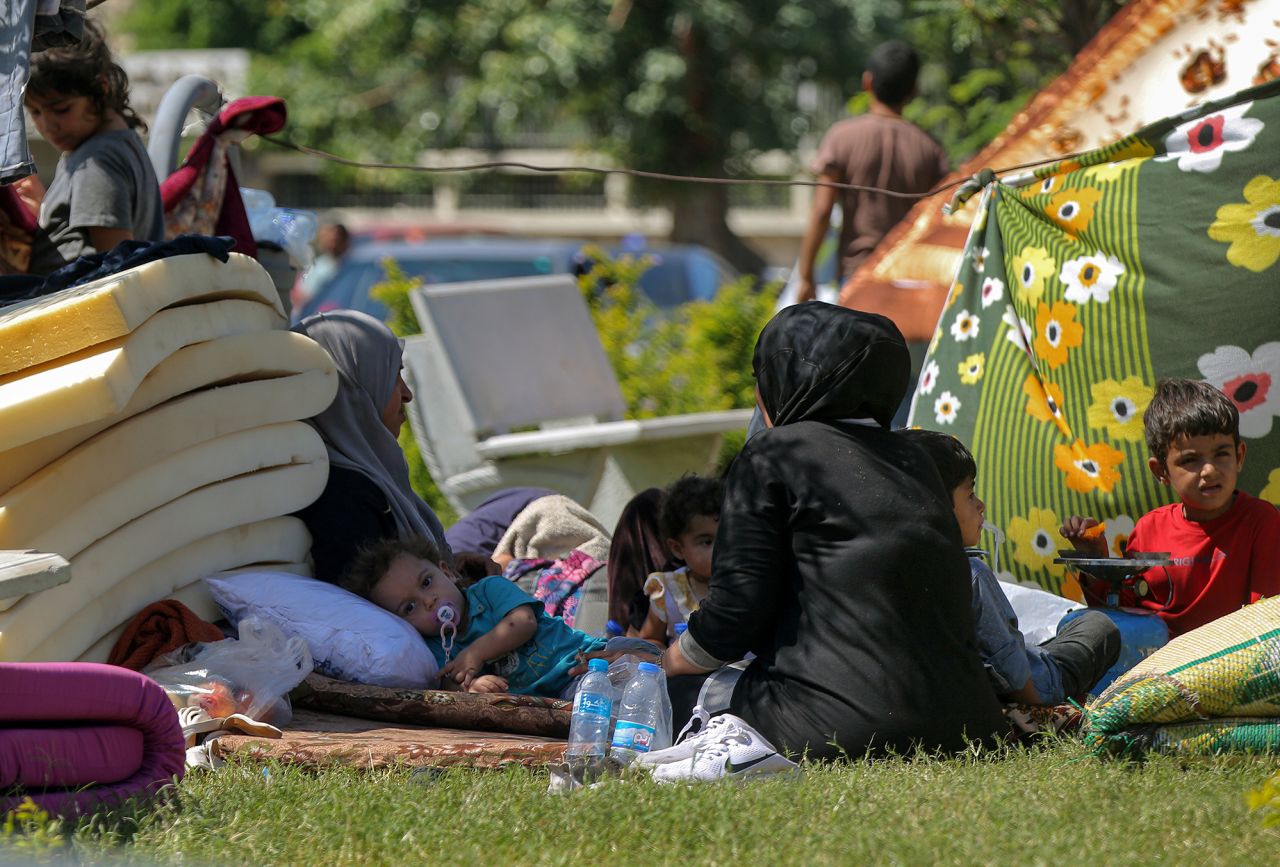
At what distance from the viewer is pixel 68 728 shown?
A: 11.4ft

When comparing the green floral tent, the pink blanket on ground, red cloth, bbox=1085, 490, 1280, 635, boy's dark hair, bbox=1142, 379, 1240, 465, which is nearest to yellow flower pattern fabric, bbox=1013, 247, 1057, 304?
the green floral tent

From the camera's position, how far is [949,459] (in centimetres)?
448

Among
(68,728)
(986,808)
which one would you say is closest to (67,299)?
(68,728)

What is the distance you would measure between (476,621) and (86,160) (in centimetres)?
206

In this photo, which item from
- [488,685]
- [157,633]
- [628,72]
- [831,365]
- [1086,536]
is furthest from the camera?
[628,72]

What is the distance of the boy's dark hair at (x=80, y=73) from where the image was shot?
5.45 m

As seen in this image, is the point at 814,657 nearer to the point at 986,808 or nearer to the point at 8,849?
the point at 986,808

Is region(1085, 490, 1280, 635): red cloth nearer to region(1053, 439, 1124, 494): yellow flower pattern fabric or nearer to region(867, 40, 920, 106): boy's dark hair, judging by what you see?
region(1053, 439, 1124, 494): yellow flower pattern fabric

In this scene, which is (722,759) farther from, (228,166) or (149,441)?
(228,166)

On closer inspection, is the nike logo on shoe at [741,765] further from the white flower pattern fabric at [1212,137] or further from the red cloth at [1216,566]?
the white flower pattern fabric at [1212,137]

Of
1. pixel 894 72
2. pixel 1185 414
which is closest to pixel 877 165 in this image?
pixel 894 72

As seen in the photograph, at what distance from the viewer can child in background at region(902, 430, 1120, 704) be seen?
4379mm

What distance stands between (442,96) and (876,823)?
20348mm

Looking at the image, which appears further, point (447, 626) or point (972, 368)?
point (972, 368)
